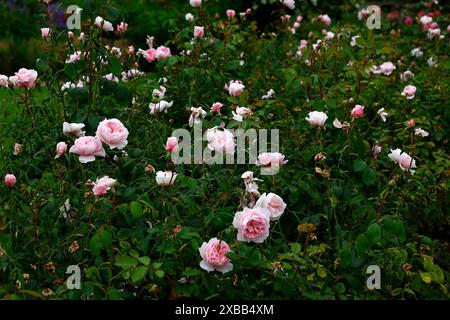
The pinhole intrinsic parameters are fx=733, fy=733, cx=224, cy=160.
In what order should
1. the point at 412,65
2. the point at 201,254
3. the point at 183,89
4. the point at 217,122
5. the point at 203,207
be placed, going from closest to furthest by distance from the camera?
the point at 201,254, the point at 203,207, the point at 217,122, the point at 183,89, the point at 412,65

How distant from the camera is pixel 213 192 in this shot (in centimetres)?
287

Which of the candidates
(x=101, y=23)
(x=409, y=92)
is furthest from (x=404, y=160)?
(x=101, y=23)

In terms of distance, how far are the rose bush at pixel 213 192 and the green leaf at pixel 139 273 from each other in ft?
0.05

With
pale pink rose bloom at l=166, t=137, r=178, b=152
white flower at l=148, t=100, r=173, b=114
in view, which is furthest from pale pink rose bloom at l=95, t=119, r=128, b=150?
white flower at l=148, t=100, r=173, b=114

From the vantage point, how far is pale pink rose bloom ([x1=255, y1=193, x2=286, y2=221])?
2.28m

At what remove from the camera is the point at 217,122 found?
328cm

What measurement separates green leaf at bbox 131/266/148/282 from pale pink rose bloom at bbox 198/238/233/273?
18cm

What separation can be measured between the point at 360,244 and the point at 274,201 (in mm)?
307

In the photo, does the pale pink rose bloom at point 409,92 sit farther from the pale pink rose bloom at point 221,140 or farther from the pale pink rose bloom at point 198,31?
the pale pink rose bloom at point 221,140

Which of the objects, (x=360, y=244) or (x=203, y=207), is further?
(x=203, y=207)

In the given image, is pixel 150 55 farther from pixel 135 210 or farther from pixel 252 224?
pixel 252 224

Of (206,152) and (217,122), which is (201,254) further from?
(217,122)
